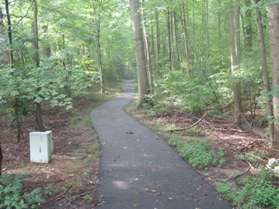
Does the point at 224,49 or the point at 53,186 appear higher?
the point at 224,49

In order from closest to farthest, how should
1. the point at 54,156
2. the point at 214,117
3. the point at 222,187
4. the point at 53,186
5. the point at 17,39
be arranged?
the point at 222,187, the point at 53,186, the point at 17,39, the point at 54,156, the point at 214,117

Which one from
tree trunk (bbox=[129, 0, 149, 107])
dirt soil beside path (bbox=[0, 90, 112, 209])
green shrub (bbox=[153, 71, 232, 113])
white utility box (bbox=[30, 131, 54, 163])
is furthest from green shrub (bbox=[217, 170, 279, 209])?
tree trunk (bbox=[129, 0, 149, 107])

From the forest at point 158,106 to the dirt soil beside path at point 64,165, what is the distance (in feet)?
0.08

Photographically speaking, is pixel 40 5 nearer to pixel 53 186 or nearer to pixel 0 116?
pixel 0 116

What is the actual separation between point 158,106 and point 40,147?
24.5ft

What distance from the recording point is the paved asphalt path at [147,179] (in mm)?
4859

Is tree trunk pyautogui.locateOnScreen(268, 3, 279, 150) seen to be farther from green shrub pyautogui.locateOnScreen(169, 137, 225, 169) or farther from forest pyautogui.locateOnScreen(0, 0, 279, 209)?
green shrub pyautogui.locateOnScreen(169, 137, 225, 169)

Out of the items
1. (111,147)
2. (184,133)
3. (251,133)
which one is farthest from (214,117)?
(111,147)

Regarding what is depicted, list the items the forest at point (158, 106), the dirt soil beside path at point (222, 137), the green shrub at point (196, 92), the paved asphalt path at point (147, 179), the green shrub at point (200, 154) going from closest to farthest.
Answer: the paved asphalt path at point (147, 179) < the forest at point (158, 106) < the dirt soil beside path at point (222, 137) < the green shrub at point (200, 154) < the green shrub at point (196, 92)

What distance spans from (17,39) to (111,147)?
11.7 ft

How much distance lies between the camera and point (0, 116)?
13.1 m

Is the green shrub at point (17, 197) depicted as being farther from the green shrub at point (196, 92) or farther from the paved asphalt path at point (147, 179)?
the green shrub at point (196, 92)

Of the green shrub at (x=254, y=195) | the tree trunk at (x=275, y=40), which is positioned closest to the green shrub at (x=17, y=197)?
the green shrub at (x=254, y=195)

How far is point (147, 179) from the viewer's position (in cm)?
589
